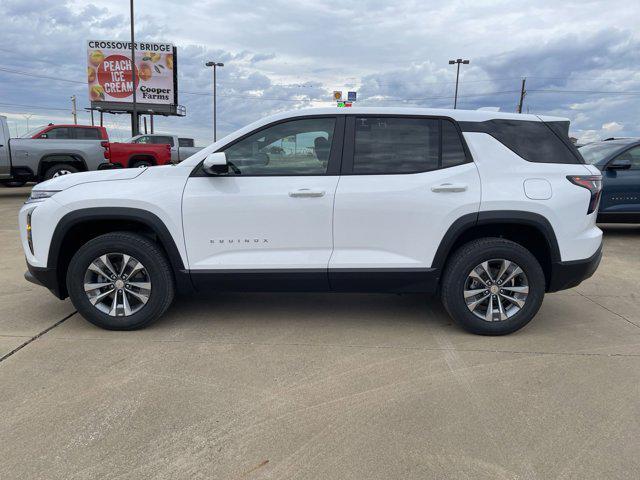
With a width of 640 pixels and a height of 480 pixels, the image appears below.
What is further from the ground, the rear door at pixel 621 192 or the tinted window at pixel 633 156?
the tinted window at pixel 633 156

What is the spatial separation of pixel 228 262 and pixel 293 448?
1.75 metres

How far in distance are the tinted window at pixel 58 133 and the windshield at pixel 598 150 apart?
46.4ft

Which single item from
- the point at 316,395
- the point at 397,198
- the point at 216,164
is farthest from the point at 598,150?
the point at 316,395

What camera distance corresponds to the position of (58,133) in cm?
1525

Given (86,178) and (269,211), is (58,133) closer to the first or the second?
(86,178)

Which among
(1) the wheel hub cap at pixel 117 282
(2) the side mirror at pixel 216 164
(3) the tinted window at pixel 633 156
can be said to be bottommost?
(1) the wheel hub cap at pixel 117 282

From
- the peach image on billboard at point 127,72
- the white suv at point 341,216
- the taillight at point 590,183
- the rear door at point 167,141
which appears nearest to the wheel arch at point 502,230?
the white suv at point 341,216

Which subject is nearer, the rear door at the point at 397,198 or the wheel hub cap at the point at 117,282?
the rear door at the point at 397,198

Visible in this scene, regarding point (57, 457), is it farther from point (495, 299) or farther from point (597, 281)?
point (597, 281)

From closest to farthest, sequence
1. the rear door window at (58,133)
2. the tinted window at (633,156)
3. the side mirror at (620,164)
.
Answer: the side mirror at (620,164)
the tinted window at (633,156)
the rear door window at (58,133)

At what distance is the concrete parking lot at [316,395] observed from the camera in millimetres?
2410

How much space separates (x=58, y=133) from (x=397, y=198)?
48.1ft

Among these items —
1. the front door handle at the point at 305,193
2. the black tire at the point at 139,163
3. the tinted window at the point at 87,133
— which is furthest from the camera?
the black tire at the point at 139,163

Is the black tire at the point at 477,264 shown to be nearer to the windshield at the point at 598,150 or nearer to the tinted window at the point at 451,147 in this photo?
the tinted window at the point at 451,147
